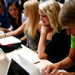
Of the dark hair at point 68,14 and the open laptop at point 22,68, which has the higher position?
the dark hair at point 68,14

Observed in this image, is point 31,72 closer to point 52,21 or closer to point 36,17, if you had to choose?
point 52,21

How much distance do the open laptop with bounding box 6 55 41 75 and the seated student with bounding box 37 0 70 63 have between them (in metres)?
0.49

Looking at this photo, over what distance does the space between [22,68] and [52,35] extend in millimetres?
745

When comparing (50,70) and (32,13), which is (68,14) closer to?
(50,70)

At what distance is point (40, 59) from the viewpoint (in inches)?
57.6

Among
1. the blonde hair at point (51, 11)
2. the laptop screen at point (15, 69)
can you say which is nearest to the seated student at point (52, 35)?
the blonde hair at point (51, 11)

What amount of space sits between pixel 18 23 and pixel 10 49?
3.73 feet

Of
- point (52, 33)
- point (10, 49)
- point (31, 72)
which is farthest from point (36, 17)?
point (31, 72)

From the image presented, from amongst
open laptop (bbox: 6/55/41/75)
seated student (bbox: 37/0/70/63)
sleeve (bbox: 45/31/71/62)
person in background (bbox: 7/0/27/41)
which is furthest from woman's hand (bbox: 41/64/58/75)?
person in background (bbox: 7/0/27/41)

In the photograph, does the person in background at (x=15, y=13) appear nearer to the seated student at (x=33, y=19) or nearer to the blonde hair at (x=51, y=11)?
the seated student at (x=33, y=19)

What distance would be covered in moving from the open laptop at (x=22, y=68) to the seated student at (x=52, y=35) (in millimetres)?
489

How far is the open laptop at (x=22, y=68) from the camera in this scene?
0.91m

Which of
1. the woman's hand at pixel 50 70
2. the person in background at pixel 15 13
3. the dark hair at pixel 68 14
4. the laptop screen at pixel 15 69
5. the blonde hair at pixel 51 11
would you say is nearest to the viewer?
the dark hair at pixel 68 14

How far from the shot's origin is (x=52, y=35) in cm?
Answer: 166
